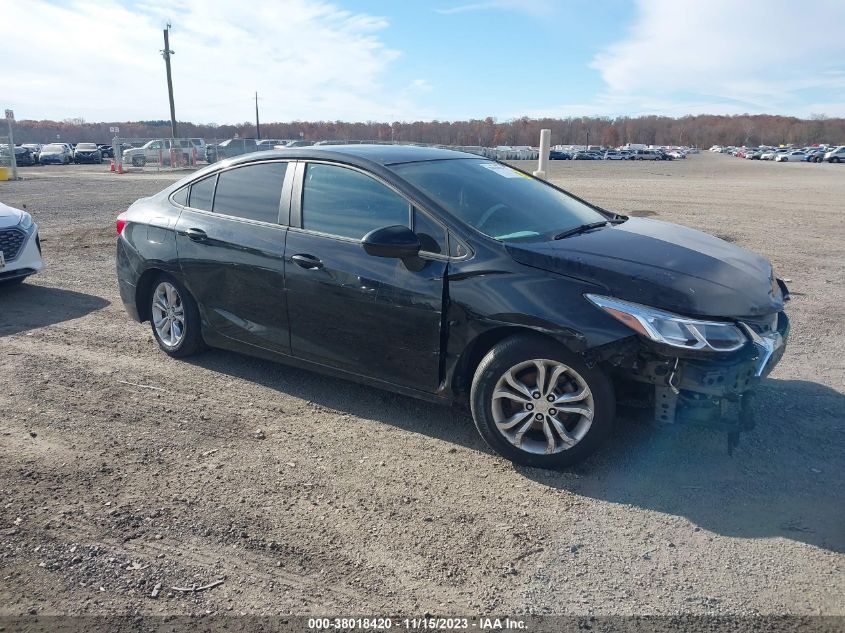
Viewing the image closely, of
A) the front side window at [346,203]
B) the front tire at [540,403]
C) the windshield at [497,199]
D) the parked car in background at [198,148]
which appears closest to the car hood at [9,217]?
the front side window at [346,203]

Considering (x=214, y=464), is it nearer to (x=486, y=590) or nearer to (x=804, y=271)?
(x=486, y=590)

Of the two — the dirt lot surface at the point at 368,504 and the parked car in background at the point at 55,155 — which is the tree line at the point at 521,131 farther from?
the dirt lot surface at the point at 368,504

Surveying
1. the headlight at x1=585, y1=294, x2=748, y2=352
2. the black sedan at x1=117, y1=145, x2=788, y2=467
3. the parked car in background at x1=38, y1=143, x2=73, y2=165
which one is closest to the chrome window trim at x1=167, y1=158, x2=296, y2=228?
the black sedan at x1=117, y1=145, x2=788, y2=467

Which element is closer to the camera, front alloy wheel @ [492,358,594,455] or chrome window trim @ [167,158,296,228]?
front alloy wheel @ [492,358,594,455]

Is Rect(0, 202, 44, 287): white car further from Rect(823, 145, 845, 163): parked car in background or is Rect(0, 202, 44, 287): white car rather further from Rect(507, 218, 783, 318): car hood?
Rect(823, 145, 845, 163): parked car in background

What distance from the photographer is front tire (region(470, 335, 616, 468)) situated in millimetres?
3592

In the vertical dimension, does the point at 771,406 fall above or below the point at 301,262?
below

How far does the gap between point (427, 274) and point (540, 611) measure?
1972 millimetres

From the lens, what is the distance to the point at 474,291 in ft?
12.7

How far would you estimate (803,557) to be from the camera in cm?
302

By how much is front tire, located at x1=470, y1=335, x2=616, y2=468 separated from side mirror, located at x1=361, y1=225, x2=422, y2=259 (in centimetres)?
75

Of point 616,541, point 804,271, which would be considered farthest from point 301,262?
point 804,271

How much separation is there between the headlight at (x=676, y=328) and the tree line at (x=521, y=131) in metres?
92.3

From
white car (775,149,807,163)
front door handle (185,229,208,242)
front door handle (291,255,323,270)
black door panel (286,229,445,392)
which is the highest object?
front door handle (185,229,208,242)
